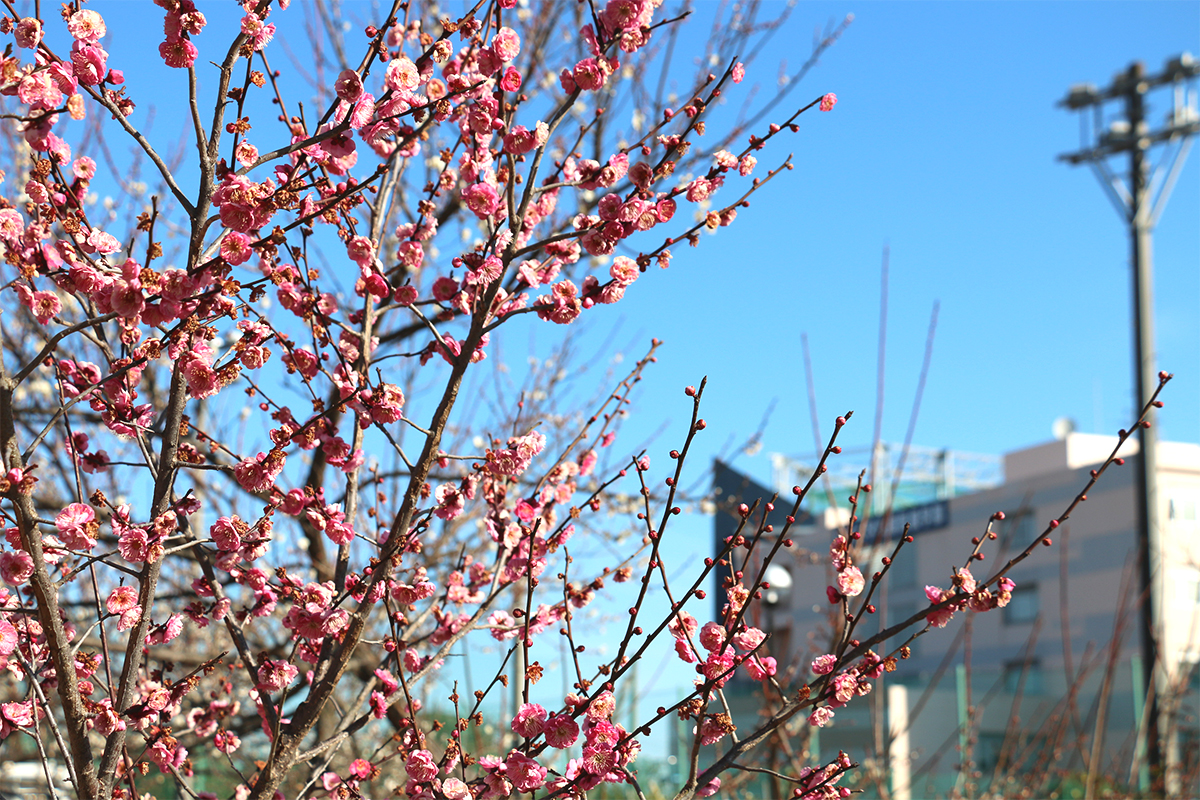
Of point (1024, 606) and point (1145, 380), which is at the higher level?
point (1024, 606)

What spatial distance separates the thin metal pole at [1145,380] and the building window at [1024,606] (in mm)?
20363

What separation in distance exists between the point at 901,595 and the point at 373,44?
109ft

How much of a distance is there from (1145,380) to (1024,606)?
74.2 ft

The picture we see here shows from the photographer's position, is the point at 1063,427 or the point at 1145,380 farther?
the point at 1063,427

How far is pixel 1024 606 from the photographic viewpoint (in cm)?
3000

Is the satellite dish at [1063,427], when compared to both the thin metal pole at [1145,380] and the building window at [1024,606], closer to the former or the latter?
the building window at [1024,606]

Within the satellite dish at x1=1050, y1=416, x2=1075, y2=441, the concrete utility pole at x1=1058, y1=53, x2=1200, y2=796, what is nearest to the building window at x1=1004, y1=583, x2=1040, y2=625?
the satellite dish at x1=1050, y1=416, x2=1075, y2=441

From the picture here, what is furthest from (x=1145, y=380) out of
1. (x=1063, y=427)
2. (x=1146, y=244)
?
Answer: (x=1063, y=427)

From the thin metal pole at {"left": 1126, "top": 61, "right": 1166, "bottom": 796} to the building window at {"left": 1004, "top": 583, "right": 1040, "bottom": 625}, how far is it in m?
20.4

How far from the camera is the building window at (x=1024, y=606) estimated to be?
29.4 meters

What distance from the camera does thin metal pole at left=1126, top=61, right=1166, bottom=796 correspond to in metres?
7.61

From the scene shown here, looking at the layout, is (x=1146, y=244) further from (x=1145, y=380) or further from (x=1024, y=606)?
(x=1024, y=606)

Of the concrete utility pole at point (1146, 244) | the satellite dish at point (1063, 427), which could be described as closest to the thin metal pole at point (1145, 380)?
the concrete utility pole at point (1146, 244)

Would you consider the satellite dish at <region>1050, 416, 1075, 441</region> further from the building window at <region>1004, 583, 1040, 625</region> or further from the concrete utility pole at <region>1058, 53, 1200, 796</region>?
the concrete utility pole at <region>1058, 53, 1200, 796</region>
